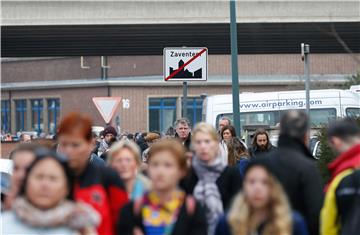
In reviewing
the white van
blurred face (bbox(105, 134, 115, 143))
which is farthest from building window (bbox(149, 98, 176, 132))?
blurred face (bbox(105, 134, 115, 143))

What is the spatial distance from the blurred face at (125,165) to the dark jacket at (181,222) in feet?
2.81

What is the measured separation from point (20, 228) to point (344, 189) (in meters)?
2.68

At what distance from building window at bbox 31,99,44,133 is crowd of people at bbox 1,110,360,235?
67809mm

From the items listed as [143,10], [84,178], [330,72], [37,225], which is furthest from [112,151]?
[330,72]

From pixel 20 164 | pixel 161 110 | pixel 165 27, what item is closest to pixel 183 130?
pixel 20 164

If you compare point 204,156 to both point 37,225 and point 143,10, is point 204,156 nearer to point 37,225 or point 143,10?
point 37,225

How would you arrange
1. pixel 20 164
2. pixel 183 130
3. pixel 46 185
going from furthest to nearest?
pixel 183 130 → pixel 20 164 → pixel 46 185

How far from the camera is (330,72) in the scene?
7062cm

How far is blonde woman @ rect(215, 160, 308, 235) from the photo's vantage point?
6.54 metres

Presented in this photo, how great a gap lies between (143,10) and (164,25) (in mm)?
843

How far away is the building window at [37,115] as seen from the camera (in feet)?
249

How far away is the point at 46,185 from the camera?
20.6ft

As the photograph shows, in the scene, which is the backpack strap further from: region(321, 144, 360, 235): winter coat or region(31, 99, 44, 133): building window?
region(31, 99, 44, 133): building window

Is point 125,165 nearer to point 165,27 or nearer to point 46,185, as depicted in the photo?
point 46,185
